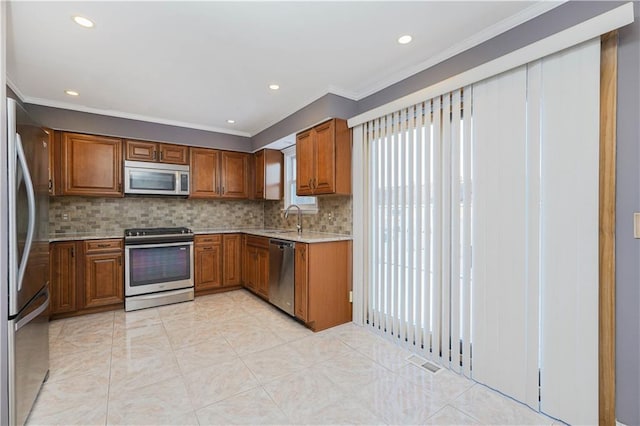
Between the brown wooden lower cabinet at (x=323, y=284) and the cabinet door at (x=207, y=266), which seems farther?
the cabinet door at (x=207, y=266)

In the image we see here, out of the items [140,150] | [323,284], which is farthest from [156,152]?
[323,284]

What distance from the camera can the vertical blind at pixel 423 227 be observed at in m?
2.18

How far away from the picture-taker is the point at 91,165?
12.0 feet

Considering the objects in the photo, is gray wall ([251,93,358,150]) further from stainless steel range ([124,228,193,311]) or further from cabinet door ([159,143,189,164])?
stainless steel range ([124,228,193,311])

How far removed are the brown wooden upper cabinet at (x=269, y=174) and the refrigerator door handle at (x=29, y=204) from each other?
9.88ft

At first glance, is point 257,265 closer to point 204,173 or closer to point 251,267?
point 251,267

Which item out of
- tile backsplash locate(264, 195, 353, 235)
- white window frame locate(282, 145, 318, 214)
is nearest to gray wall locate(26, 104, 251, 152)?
white window frame locate(282, 145, 318, 214)

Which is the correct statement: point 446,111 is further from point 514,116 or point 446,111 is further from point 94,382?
point 94,382

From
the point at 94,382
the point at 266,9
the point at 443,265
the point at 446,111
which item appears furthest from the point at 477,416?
the point at 266,9

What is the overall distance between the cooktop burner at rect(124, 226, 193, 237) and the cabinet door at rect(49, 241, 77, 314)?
1.93 ft

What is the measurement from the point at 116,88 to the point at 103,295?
2.42m

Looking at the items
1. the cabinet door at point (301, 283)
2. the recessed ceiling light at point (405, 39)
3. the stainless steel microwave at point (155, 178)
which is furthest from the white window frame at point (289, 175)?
the recessed ceiling light at point (405, 39)

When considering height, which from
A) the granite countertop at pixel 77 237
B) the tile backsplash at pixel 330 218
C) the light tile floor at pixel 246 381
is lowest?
the light tile floor at pixel 246 381

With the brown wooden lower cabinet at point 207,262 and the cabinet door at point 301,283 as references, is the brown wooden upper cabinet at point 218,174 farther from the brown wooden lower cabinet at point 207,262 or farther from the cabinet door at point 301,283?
the cabinet door at point 301,283
